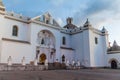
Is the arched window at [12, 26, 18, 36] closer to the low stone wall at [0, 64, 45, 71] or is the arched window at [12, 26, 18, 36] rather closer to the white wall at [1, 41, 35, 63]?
the white wall at [1, 41, 35, 63]

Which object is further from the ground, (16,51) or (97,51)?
(97,51)

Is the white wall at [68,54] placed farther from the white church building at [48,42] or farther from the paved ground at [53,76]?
the paved ground at [53,76]

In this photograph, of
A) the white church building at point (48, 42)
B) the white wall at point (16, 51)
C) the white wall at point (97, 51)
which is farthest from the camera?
the white wall at point (97, 51)

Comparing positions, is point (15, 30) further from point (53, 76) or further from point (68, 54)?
point (53, 76)

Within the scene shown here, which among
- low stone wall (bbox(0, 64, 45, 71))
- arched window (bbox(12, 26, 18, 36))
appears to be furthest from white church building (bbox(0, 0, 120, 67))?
low stone wall (bbox(0, 64, 45, 71))

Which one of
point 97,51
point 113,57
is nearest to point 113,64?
point 113,57

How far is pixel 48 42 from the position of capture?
92.1ft

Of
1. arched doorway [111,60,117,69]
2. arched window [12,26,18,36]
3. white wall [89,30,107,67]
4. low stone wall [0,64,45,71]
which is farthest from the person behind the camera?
arched doorway [111,60,117,69]

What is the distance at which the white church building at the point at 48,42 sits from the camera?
22.3 m

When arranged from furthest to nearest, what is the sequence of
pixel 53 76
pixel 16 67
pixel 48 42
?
pixel 48 42 < pixel 16 67 < pixel 53 76

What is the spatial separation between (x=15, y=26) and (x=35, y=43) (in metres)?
4.40

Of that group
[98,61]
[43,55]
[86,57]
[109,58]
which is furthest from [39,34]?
[109,58]

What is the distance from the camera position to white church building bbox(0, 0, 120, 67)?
22344mm

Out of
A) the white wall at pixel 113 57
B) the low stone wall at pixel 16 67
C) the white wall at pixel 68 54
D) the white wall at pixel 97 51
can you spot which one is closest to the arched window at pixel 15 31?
the low stone wall at pixel 16 67
